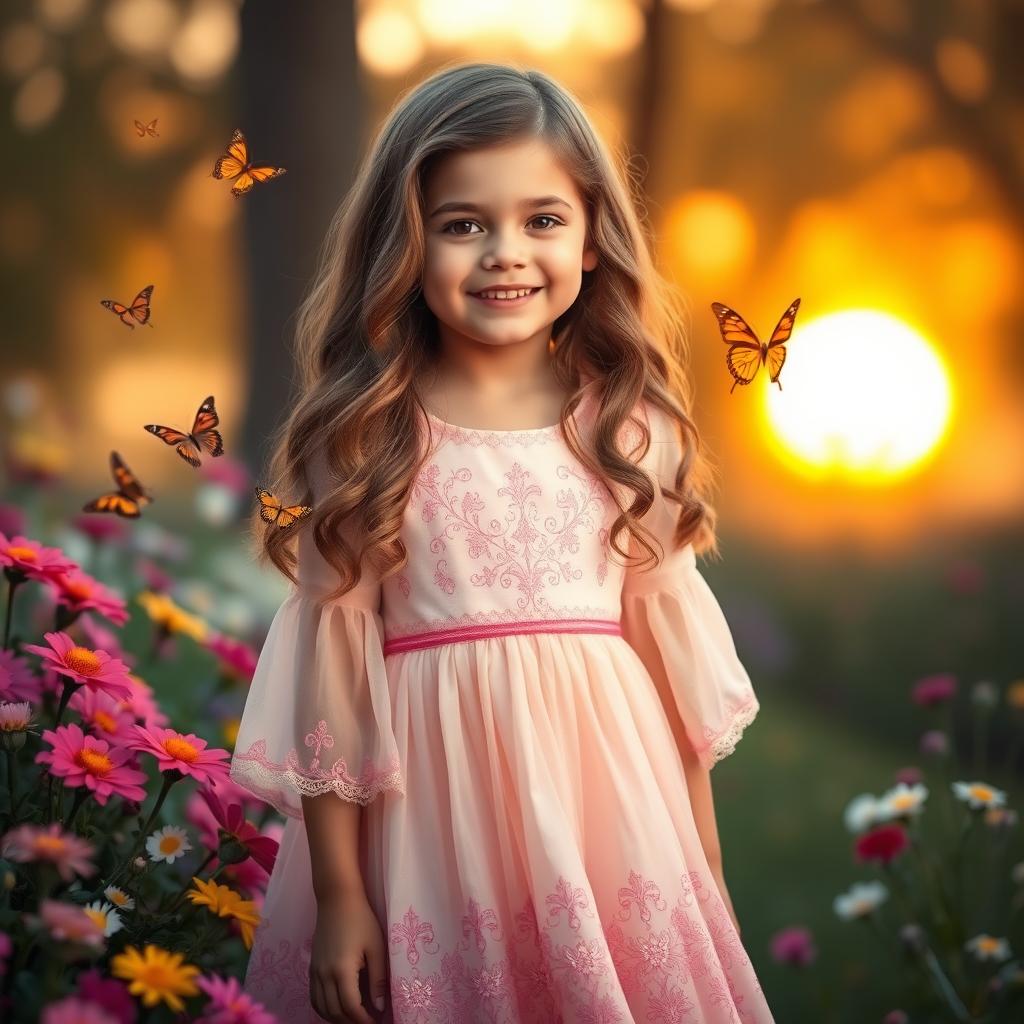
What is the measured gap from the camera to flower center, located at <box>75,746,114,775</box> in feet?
4.96

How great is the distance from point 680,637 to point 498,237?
2.04ft

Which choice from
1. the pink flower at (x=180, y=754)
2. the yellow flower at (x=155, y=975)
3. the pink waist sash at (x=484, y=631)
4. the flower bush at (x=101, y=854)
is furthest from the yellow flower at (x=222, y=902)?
the pink waist sash at (x=484, y=631)

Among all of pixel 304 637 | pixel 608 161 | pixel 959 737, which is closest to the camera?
pixel 304 637

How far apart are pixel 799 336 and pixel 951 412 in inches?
22.5

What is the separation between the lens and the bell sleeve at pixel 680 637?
5.99 feet

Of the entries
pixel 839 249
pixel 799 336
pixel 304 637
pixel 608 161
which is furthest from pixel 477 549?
pixel 839 249

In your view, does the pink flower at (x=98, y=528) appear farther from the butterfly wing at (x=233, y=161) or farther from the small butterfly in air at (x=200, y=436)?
the butterfly wing at (x=233, y=161)

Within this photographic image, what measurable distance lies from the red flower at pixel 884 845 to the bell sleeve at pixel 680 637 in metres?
0.53

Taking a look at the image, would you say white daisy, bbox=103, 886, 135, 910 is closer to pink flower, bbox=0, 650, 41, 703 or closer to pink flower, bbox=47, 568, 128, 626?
pink flower, bbox=0, 650, 41, 703

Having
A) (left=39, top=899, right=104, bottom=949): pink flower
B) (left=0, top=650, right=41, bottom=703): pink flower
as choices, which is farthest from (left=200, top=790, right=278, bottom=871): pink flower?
(left=39, top=899, right=104, bottom=949): pink flower

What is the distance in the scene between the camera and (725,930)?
170 cm

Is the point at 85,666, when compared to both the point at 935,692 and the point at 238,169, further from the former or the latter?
the point at 935,692

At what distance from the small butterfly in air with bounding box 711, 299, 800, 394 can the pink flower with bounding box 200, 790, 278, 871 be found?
84 cm

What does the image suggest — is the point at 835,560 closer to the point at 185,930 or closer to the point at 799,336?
the point at 799,336
